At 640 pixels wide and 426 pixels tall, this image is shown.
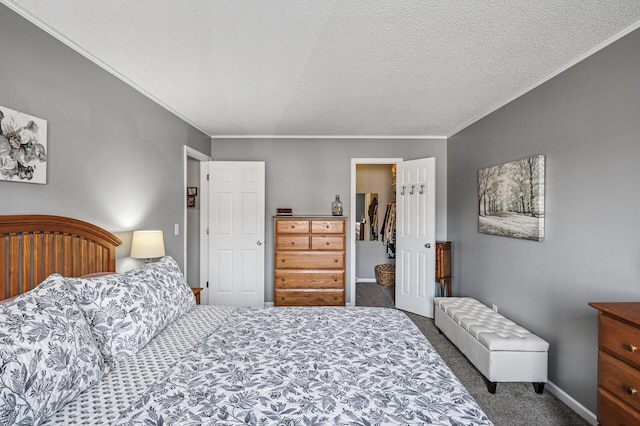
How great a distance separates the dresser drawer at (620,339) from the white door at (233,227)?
11.8 ft

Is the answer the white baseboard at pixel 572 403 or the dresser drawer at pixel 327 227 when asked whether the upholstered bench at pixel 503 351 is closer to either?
the white baseboard at pixel 572 403

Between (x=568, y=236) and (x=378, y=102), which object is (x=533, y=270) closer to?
(x=568, y=236)

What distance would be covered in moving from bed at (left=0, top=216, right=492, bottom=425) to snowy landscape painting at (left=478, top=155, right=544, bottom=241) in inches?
61.5

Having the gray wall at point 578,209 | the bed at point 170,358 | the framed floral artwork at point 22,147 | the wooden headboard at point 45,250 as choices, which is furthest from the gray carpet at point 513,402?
the framed floral artwork at point 22,147

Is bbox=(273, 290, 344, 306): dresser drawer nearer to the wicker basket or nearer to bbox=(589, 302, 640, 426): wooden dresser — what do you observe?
the wicker basket

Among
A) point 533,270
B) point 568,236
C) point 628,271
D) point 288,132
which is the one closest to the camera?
point 628,271

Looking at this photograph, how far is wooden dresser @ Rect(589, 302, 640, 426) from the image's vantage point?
1407 millimetres

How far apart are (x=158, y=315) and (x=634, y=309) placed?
2588mm

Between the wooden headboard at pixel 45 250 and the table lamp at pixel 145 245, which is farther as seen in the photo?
the table lamp at pixel 145 245

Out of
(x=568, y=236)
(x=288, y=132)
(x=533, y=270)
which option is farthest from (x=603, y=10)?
(x=288, y=132)

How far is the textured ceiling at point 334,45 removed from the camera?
167cm

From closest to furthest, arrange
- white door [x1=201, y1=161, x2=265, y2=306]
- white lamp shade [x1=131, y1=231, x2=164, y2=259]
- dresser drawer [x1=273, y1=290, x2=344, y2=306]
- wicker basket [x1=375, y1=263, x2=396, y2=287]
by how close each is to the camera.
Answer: white lamp shade [x1=131, y1=231, x2=164, y2=259]
dresser drawer [x1=273, y1=290, x2=344, y2=306]
white door [x1=201, y1=161, x2=265, y2=306]
wicker basket [x1=375, y1=263, x2=396, y2=287]

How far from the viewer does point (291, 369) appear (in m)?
1.42

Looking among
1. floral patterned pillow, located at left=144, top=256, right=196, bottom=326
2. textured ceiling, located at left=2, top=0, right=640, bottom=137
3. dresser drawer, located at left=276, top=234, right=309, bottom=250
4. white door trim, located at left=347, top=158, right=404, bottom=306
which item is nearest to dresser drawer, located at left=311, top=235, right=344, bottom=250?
dresser drawer, located at left=276, top=234, right=309, bottom=250
